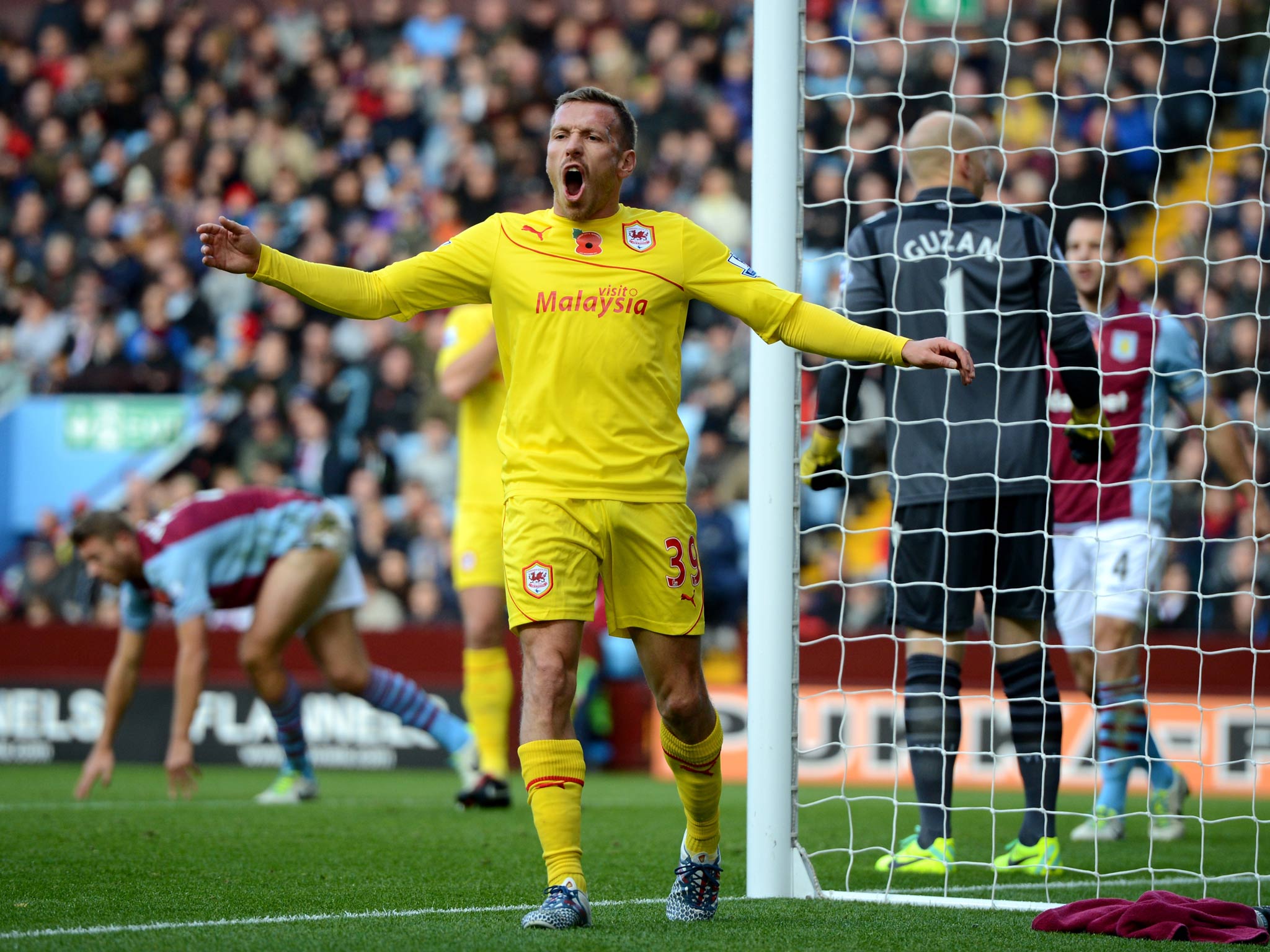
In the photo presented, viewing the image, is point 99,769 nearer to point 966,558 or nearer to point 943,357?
point 966,558

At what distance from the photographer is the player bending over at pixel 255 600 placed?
726 cm

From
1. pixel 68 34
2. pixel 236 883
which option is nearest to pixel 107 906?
pixel 236 883

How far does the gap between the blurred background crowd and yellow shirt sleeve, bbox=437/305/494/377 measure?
15.1 ft


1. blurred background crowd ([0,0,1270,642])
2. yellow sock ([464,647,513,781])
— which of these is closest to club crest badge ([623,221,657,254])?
yellow sock ([464,647,513,781])

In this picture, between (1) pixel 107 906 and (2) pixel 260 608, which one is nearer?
(1) pixel 107 906

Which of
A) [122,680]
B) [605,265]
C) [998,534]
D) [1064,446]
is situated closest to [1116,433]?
[1064,446]

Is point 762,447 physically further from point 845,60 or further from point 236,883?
point 845,60

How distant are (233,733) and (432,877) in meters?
6.65

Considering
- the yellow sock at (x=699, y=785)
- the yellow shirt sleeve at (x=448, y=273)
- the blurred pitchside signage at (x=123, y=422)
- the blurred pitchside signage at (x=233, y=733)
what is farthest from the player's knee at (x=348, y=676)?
the blurred pitchside signage at (x=123, y=422)

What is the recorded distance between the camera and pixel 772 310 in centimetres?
420

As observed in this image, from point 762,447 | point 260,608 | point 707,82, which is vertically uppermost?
point 707,82

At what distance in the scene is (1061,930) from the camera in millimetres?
4133

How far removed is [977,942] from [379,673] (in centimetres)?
461

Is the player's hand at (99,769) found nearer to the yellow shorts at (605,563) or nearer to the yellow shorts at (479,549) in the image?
the yellow shorts at (479,549)
